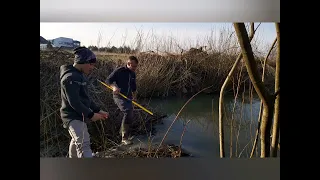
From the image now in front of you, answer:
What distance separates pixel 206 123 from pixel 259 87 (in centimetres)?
67

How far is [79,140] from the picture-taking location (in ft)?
13.1

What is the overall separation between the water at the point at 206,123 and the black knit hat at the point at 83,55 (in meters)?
0.81

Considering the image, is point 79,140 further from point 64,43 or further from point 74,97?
point 64,43

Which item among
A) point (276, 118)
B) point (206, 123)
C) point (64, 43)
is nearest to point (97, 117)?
point (64, 43)

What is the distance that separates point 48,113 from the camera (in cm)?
400

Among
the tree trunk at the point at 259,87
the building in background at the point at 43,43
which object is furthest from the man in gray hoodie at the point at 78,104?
the tree trunk at the point at 259,87

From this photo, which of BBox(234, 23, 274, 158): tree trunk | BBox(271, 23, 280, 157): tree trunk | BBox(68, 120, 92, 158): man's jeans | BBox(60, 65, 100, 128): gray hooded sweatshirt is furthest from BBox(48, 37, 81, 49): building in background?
BBox(271, 23, 280, 157): tree trunk

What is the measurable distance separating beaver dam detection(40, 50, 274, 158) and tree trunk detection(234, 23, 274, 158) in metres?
0.15

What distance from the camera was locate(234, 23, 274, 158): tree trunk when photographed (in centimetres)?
366

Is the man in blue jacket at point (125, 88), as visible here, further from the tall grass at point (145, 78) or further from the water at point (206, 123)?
the water at point (206, 123)

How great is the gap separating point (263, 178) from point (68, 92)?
2297 millimetres

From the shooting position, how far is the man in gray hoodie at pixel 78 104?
13.1 ft
